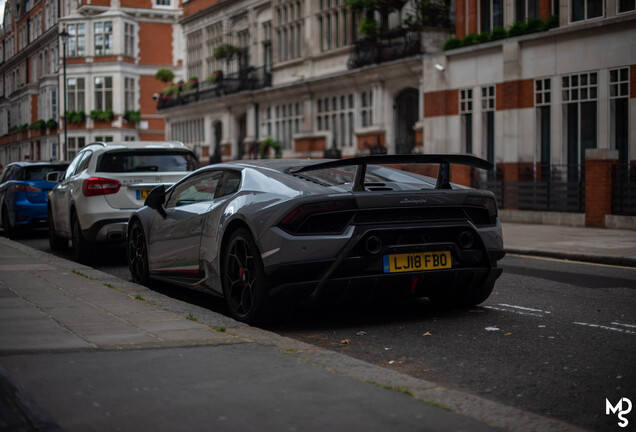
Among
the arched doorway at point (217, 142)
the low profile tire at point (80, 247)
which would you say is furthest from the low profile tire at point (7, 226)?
the arched doorway at point (217, 142)

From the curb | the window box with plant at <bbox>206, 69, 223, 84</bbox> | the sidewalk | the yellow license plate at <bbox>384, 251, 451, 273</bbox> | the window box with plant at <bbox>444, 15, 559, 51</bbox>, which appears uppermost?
the window box with plant at <bbox>206, 69, 223, 84</bbox>

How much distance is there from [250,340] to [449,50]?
2187 centimetres

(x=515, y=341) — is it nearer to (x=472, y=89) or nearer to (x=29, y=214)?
(x=29, y=214)

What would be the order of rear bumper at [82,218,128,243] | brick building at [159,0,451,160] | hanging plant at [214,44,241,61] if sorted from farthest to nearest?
hanging plant at [214,44,241,61] < brick building at [159,0,451,160] < rear bumper at [82,218,128,243]

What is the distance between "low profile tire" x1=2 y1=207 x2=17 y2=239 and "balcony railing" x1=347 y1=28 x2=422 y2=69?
587 inches

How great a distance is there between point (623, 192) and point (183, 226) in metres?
13.2

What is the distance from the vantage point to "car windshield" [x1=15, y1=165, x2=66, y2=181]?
58.0 ft

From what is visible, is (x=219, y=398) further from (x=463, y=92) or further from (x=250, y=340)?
(x=463, y=92)

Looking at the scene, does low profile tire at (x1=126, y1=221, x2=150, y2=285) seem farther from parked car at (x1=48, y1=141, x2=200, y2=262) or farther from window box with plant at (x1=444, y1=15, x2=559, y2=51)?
window box with plant at (x1=444, y1=15, x2=559, y2=51)

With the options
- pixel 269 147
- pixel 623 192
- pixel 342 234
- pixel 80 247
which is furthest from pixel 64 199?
pixel 269 147

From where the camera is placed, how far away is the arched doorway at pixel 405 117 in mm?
29750

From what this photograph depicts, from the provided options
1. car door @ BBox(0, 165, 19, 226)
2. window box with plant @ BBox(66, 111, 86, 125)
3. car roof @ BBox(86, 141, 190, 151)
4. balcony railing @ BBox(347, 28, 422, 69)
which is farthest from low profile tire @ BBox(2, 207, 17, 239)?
window box with plant @ BBox(66, 111, 86, 125)

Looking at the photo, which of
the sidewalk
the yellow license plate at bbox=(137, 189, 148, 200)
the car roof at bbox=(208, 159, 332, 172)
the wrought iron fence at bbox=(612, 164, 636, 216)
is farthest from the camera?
the wrought iron fence at bbox=(612, 164, 636, 216)

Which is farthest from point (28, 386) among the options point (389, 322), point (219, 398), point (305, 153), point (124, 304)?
point (305, 153)
